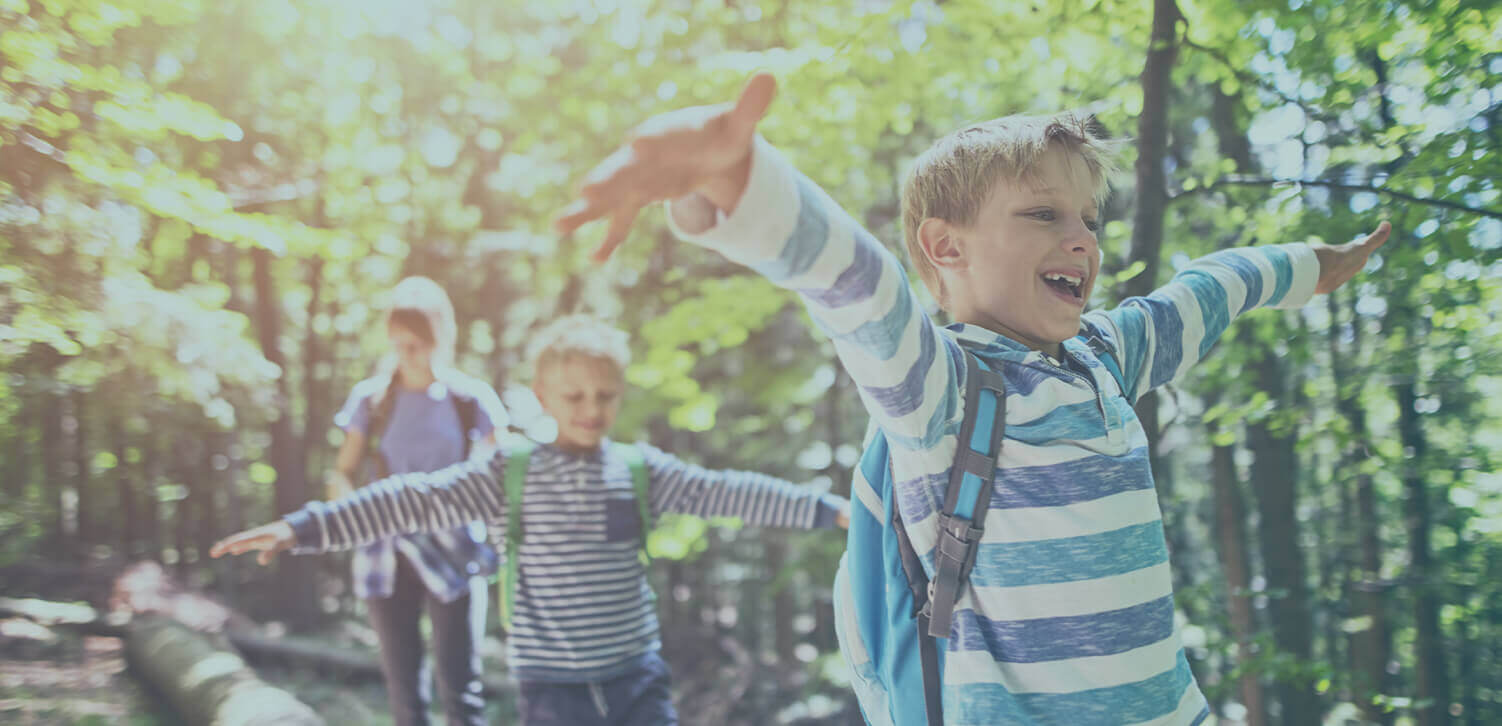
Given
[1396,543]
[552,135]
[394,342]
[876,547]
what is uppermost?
[552,135]

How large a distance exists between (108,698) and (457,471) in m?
5.18

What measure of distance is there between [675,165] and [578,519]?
6.79 feet

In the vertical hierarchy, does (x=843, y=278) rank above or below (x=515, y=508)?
above

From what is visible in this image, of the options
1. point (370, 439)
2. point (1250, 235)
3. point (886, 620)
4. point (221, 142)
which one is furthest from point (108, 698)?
point (1250, 235)

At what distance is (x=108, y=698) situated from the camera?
6090mm

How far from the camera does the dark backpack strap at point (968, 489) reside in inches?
48.9

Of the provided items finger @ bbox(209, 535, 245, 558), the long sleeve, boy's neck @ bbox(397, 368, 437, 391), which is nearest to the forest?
the long sleeve

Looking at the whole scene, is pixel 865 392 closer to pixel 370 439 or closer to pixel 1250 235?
pixel 1250 235

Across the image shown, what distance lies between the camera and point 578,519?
276 centimetres

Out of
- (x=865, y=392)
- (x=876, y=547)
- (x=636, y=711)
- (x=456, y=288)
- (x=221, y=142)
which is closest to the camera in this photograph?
(x=865, y=392)

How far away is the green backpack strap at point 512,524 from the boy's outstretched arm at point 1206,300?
5.92ft

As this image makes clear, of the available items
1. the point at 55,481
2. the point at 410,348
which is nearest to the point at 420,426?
the point at 410,348

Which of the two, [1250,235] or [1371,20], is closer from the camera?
[1371,20]

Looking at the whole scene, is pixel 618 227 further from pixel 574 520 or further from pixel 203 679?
pixel 203 679
